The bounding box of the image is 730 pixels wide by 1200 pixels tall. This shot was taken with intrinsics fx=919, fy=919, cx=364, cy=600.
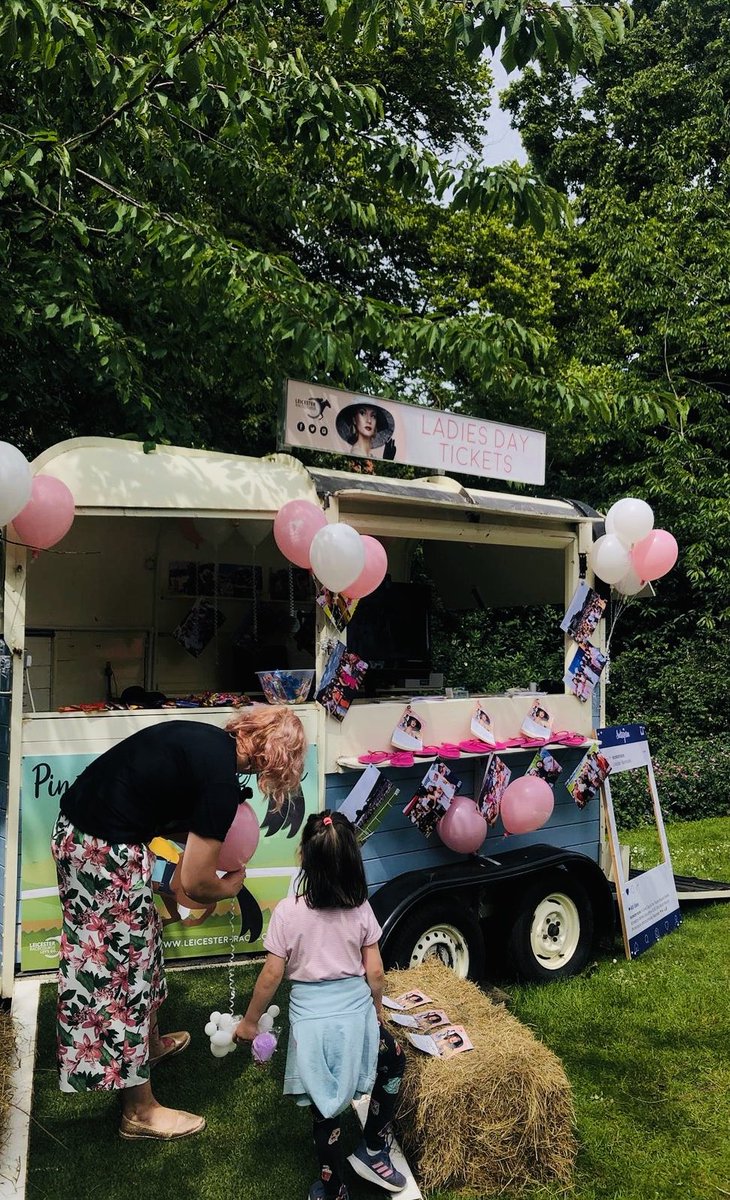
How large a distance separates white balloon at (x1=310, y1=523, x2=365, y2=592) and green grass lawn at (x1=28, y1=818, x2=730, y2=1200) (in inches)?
80.5

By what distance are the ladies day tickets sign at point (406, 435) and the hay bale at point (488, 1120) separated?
3097 mm

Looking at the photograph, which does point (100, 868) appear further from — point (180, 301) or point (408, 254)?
point (408, 254)

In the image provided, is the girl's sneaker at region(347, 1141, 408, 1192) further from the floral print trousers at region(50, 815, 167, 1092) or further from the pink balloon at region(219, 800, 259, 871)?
the pink balloon at region(219, 800, 259, 871)

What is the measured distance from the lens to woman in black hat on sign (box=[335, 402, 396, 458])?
5.19m

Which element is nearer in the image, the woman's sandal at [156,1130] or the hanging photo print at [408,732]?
the woman's sandal at [156,1130]

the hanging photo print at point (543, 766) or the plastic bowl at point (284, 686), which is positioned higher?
the plastic bowl at point (284, 686)

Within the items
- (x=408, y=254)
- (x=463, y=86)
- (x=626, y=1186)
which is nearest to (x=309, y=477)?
(x=626, y=1186)

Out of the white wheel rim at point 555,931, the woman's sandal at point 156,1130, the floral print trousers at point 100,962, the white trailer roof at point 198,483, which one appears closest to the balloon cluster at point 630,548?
the white trailer roof at point 198,483

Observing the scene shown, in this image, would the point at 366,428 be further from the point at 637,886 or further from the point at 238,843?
the point at 637,886

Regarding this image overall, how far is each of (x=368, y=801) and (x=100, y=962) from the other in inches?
67.5

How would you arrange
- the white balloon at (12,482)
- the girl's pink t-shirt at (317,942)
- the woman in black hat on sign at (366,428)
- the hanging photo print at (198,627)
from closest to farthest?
1. the girl's pink t-shirt at (317,942)
2. the white balloon at (12,482)
3. the woman in black hat on sign at (366,428)
4. the hanging photo print at (198,627)

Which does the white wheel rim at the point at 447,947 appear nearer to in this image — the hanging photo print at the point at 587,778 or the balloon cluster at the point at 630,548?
the hanging photo print at the point at 587,778

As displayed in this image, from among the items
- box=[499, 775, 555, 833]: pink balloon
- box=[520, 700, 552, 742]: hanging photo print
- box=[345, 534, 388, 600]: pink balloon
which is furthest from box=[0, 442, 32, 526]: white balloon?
box=[520, 700, 552, 742]: hanging photo print

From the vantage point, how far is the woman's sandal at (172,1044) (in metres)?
3.79
